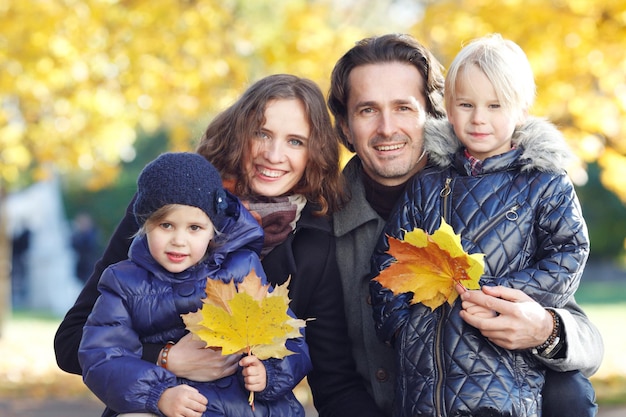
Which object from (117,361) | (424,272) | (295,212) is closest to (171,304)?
(117,361)

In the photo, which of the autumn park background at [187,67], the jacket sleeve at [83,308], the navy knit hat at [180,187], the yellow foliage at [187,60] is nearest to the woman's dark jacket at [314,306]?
the jacket sleeve at [83,308]

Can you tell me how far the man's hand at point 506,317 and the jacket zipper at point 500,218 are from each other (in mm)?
199

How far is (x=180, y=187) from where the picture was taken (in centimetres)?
315

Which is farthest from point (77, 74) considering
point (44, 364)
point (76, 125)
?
point (44, 364)

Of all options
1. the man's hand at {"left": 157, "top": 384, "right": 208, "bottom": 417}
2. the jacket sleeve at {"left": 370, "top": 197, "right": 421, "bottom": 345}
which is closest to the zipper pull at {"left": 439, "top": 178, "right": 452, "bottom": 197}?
the jacket sleeve at {"left": 370, "top": 197, "right": 421, "bottom": 345}

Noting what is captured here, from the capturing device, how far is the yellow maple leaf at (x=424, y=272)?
9.73 feet

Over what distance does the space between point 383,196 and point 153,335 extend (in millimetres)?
1225

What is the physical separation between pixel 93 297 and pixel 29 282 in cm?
1778

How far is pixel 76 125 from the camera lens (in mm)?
9148

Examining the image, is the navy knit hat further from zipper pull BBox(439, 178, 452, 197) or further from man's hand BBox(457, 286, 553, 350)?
man's hand BBox(457, 286, 553, 350)

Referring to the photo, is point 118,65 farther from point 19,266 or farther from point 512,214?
point 19,266

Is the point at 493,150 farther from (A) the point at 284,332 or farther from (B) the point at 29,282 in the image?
(B) the point at 29,282

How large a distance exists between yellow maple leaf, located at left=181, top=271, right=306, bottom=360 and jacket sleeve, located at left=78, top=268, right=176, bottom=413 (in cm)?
23

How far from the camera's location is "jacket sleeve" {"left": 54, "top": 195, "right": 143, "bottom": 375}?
11.7 feet
